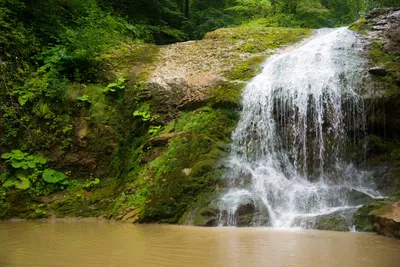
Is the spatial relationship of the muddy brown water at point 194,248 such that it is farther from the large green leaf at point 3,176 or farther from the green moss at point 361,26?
the green moss at point 361,26

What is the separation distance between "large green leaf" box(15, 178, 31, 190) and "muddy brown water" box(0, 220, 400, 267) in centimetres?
257

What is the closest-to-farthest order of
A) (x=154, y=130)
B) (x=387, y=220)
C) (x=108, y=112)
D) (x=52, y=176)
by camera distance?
(x=387, y=220) < (x=52, y=176) < (x=154, y=130) < (x=108, y=112)

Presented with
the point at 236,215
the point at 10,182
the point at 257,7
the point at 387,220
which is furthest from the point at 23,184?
the point at 257,7

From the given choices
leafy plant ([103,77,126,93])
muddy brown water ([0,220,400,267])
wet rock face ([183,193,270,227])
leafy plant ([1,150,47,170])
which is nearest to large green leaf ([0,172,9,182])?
leafy plant ([1,150,47,170])

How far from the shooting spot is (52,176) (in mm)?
9102

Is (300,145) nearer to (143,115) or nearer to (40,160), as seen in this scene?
(143,115)

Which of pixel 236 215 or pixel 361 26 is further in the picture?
A: pixel 361 26

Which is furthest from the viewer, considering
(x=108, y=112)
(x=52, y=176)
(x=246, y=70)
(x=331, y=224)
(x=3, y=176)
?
(x=246, y=70)

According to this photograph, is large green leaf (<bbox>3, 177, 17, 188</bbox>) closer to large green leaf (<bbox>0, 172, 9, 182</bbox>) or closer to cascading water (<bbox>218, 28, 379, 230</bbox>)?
large green leaf (<bbox>0, 172, 9, 182</bbox>)

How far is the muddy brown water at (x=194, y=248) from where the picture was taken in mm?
3746

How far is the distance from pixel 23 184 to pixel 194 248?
5.83m

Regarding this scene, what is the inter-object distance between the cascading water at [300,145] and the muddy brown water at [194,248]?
1.18 meters

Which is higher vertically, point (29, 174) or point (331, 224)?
point (29, 174)

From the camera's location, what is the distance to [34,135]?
9641 millimetres
